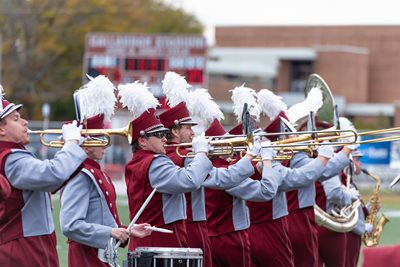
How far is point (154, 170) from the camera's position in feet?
25.6

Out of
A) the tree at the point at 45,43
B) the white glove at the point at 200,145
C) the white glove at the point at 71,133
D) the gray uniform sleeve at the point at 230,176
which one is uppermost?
the white glove at the point at 71,133

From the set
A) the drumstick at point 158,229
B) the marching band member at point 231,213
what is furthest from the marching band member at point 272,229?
the drumstick at point 158,229

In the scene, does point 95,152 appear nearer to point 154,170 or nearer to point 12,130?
point 154,170

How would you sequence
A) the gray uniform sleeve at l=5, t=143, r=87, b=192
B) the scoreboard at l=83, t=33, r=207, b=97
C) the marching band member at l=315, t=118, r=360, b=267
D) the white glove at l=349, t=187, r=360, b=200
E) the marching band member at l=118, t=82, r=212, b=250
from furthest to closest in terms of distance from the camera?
the scoreboard at l=83, t=33, r=207, b=97 → the white glove at l=349, t=187, r=360, b=200 → the marching band member at l=315, t=118, r=360, b=267 → the marching band member at l=118, t=82, r=212, b=250 → the gray uniform sleeve at l=5, t=143, r=87, b=192

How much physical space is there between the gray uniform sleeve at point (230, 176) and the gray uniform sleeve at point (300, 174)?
89cm

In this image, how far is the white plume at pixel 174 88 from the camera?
28.9 feet

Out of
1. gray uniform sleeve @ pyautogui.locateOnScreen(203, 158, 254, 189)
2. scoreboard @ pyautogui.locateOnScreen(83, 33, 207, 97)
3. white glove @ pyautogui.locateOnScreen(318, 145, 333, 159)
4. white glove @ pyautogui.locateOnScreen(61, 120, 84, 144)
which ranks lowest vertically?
scoreboard @ pyautogui.locateOnScreen(83, 33, 207, 97)

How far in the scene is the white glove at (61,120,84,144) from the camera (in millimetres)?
6820

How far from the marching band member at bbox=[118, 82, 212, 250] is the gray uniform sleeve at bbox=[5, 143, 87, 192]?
111 centimetres

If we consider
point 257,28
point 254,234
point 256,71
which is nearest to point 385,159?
point 254,234

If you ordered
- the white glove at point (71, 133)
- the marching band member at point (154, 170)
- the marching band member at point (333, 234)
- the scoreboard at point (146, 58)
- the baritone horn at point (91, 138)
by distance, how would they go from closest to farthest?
1. the white glove at point (71, 133)
2. the baritone horn at point (91, 138)
3. the marching band member at point (154, 170)
4. the marching band member at point (333, 234)
5. the scoreboard at point (146, 58)

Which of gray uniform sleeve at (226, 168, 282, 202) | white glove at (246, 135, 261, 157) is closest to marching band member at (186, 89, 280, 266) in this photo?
gray uniform sleeve at (226, 168, 282, 202)

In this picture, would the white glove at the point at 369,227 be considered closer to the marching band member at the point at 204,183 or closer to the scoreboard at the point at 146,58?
the marching band member at the point at 204,183

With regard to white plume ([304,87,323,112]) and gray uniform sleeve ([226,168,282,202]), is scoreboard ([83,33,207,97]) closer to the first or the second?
white plume ([304,87,323,112])
